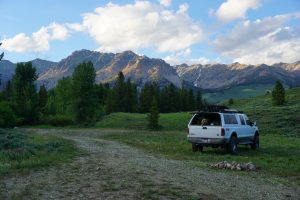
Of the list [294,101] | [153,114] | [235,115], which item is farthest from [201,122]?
[294,101]

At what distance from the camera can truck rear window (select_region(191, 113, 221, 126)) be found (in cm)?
2573

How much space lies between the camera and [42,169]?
16.0m

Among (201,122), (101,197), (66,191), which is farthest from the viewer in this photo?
(201,122)

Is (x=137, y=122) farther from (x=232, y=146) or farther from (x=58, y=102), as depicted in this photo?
(x=232, y=146)

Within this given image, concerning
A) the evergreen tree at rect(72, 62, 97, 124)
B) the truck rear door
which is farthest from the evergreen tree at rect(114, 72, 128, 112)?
the truck rear door

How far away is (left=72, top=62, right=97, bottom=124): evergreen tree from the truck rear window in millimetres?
49368

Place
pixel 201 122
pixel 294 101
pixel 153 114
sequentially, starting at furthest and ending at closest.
Answer: pixel 294 101 < pixel 153 114 < pixel 201 122

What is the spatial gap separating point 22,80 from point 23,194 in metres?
75.6

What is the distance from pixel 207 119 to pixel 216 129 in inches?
46.7

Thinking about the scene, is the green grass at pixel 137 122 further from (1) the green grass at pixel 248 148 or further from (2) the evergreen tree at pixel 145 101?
(2) the evergreen tree at pixel 145 101

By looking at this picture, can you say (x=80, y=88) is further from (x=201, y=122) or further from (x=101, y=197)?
(x=101, y=197)

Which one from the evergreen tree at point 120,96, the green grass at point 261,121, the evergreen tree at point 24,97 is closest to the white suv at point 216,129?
the green grass at point 261,121

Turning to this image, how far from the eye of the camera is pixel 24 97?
263 ft

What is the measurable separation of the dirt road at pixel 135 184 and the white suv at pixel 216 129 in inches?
307
